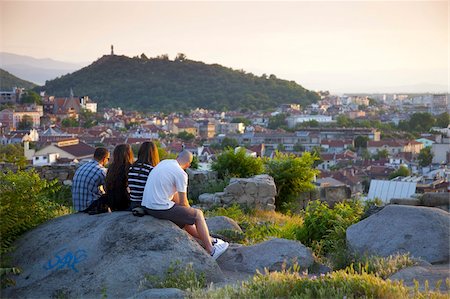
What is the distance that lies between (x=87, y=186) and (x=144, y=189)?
105 centimetres

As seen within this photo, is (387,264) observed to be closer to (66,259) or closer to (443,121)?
(66,259)

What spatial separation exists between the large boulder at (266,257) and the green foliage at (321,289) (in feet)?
4.36

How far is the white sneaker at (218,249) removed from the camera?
6.07 m

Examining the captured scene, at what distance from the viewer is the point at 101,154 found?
7.12m

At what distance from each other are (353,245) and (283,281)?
220 cm

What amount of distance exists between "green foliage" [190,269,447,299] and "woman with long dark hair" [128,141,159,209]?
1.98m

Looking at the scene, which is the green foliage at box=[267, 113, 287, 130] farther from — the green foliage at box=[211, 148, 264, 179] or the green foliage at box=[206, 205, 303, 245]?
the green foliage at box=[206, 205, 303, 245]

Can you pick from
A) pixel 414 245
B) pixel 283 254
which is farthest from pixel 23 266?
pixel 414 245

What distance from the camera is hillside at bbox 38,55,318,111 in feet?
435

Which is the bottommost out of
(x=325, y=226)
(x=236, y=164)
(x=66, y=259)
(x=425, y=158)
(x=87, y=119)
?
(x=425, y=158)

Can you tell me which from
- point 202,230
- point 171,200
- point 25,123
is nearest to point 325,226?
point 202,230

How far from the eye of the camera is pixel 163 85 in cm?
13325

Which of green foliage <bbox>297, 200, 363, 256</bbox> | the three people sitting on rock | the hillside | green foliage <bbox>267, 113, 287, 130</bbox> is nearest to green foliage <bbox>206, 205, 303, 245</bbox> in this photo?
green foliage <bbox>297, 200, 363, 256</bbox>

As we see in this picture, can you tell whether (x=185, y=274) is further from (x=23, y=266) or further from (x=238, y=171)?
(x=238, y=171)
